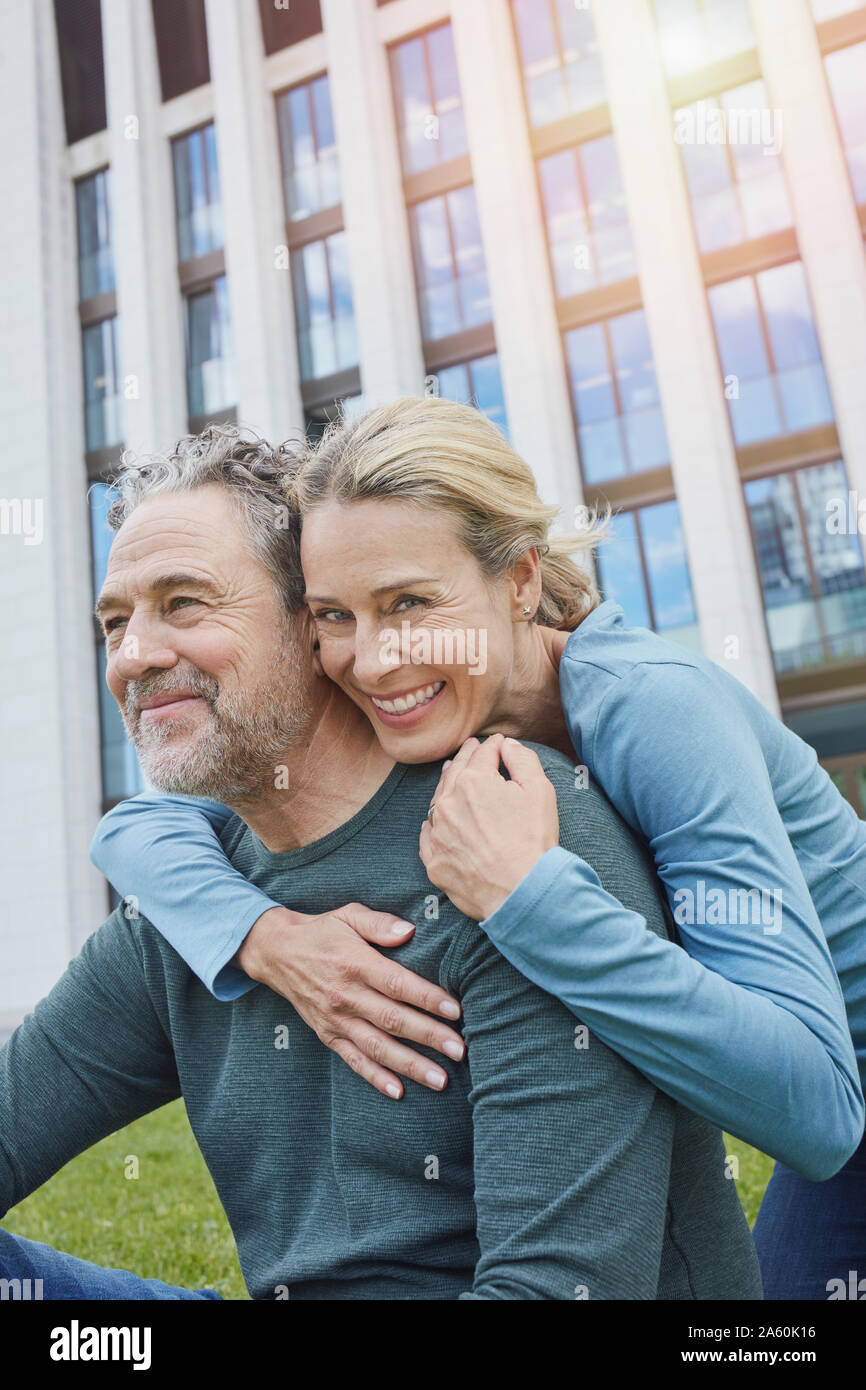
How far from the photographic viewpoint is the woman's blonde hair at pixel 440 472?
1.58 metres

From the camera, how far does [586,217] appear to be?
1279 centimetres

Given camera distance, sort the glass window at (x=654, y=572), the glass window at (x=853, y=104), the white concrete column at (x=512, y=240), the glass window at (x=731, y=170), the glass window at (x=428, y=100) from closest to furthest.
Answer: the glass window at (x=853, y=104) → the glass window at (x=731, y=170) → the glass window at (x=654, y=572) → the white concrete column at (x=512, y=240) → the glass window at (x=428, y=100)

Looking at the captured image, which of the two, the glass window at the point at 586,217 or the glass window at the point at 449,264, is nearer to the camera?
the glass window at the point at 586,217

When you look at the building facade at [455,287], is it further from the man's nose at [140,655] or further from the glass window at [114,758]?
the man's nose at [140,655]

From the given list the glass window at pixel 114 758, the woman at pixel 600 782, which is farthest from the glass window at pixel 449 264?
the woman at pixel 600 782

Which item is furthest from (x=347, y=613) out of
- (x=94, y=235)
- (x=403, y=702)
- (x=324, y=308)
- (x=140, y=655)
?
(x=94, y=235)

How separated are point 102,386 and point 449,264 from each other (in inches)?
209

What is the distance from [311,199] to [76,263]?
3642mm

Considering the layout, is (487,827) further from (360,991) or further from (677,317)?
(677,317)

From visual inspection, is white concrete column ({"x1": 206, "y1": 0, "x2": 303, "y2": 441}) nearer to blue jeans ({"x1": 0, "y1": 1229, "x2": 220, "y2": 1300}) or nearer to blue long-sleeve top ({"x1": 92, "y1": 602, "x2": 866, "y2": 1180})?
blue long-sleeve top ({"x1": 92, "y1": 602, "x2": 866, "y2": 1180})

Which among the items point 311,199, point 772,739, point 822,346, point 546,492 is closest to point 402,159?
point 311,199

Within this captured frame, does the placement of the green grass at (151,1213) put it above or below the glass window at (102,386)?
below

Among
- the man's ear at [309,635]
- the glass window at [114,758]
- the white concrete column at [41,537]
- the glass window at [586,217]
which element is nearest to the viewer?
the man's ear at [309,635]

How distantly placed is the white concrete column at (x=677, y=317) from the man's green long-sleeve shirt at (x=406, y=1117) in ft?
36.2
